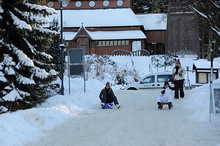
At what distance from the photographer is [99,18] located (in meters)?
53.9

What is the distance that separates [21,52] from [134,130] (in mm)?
4662

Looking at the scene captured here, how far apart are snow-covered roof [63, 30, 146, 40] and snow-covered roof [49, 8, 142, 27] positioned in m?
1.17

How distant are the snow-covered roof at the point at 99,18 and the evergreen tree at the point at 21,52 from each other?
39.4 m

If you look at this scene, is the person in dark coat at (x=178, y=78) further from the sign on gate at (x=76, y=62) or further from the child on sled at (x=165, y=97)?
the sign on gate at (x=76, y=62)

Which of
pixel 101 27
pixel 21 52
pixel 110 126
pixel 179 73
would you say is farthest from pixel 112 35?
pixel 110 126

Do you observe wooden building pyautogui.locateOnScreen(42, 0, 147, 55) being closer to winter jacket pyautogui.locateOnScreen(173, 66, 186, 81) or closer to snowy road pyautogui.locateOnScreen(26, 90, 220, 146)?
winter jacket pyautogui.locateOnScreen(173, 66, 186, 81)

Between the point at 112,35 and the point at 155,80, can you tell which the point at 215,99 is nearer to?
the point at 155,80

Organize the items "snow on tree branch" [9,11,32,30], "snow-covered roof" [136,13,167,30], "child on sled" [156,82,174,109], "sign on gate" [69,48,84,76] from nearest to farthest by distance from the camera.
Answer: "snow on tree branch" [9,11,32,30], "child on sled" [156,82,174,109], "sign on gate" [69,48,84,76], "snow-covered roof" [136,13,167,30]

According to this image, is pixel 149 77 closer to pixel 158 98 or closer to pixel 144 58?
pixel 158 98

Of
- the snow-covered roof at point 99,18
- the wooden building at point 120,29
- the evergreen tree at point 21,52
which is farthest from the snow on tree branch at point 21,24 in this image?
the snow-covered roof at point 99,18

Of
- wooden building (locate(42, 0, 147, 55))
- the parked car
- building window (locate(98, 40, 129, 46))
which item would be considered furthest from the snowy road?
building window (locate(98, 40, 129, 46))

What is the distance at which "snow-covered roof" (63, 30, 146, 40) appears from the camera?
1959 inches

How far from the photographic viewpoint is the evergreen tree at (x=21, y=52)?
1134cm

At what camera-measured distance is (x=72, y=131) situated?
30.6ft
